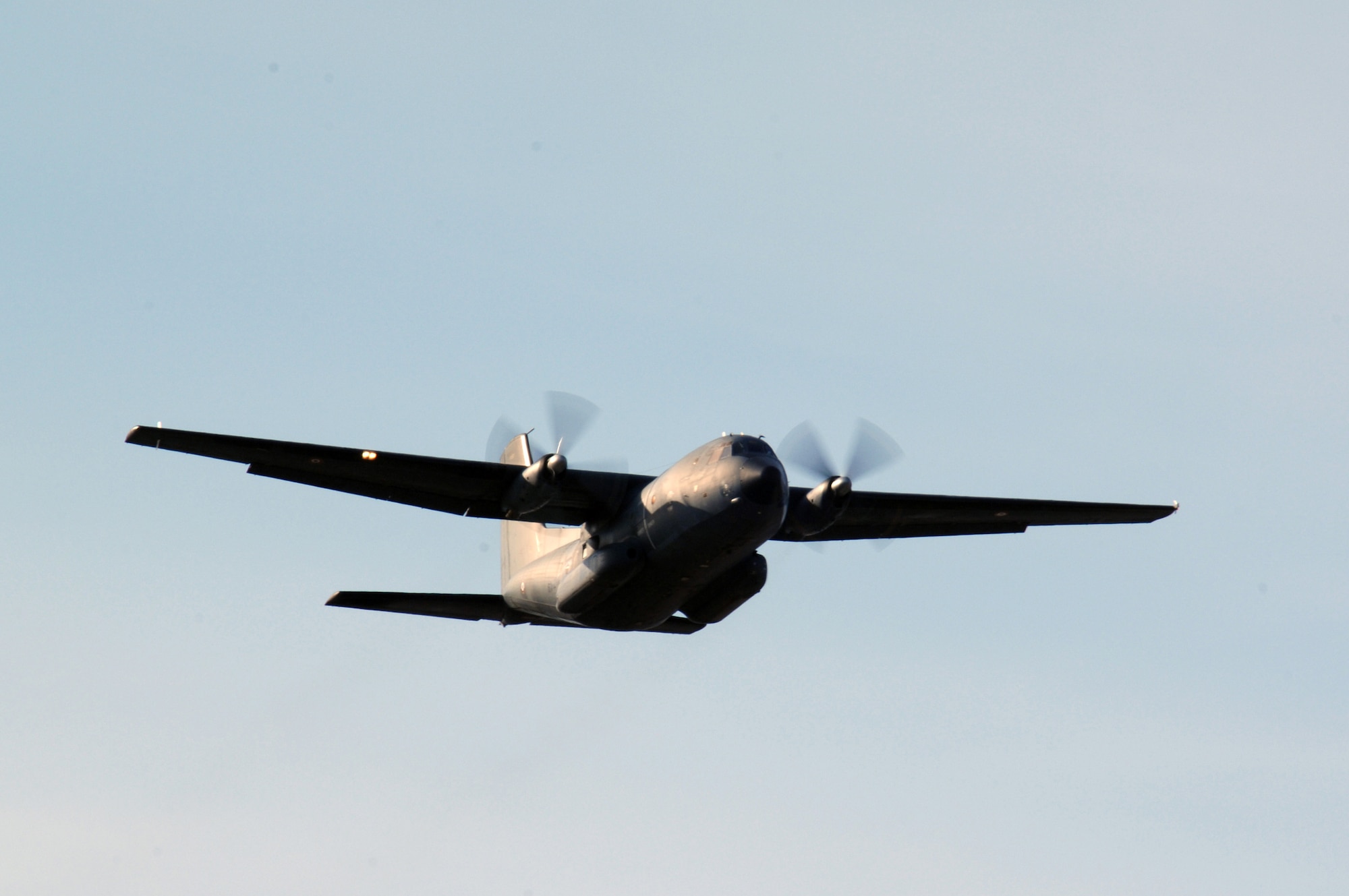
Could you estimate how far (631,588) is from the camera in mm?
26969

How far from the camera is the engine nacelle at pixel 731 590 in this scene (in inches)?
1105

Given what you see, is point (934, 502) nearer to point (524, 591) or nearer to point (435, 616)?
point (524, 591)

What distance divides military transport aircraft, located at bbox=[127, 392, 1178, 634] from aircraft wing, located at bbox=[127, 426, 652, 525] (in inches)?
1.0

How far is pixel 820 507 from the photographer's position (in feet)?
92.3

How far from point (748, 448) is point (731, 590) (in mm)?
3623

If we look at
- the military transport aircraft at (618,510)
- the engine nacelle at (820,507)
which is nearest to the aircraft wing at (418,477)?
the military transport aircraft at (618,510)

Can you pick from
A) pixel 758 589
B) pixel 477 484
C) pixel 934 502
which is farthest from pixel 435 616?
pixel 934 502

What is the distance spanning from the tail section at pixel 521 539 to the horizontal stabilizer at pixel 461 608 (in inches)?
36.5

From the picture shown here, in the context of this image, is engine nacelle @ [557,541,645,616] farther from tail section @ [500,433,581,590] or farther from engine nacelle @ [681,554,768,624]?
tail section @ [500,433,581,590]

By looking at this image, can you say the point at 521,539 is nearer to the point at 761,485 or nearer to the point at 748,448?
the point at 748,448

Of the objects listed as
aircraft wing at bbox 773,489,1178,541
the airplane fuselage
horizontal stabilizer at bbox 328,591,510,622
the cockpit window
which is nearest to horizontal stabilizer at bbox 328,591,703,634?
horizontal stabilizer at bbox 328,591,510,622

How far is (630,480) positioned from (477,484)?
114 inches

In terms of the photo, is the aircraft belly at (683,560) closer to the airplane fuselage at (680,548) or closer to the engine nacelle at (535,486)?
the airplane fuselage at (680,548)

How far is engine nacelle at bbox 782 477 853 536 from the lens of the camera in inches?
1104
